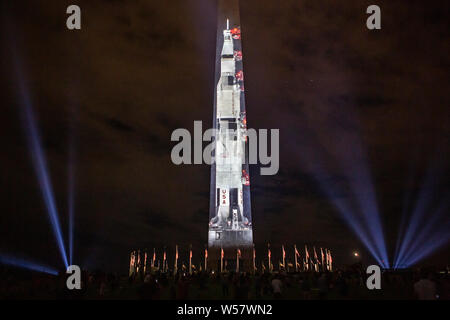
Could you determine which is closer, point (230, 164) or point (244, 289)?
point (244, 289)

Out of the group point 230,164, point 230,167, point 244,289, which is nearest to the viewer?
point 244,289

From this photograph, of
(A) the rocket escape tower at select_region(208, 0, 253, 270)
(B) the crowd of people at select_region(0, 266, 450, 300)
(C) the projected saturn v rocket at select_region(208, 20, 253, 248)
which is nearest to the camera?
(B) the crowd of people at select_region(0, 266, 450, 300)

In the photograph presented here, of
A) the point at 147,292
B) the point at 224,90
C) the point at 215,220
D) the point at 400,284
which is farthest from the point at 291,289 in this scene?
the point at 224,90

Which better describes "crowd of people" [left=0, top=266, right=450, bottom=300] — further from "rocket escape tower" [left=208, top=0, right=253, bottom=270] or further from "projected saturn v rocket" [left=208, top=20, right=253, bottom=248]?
"projected saturn v rocket" [left=208, top=20, right=253, bottom=248]

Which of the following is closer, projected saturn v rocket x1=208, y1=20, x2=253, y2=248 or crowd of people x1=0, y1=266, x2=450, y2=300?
crowd of people x1=0, y1=266, x2=450, y2=300

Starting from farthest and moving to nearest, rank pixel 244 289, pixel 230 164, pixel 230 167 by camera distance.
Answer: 1. pixel 230 164
2. pixel 230 167
3. pixel 244 289

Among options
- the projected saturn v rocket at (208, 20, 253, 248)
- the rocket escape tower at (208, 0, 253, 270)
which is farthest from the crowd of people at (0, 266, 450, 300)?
the projected saturn v rocket at (208, 20, 253, 248)

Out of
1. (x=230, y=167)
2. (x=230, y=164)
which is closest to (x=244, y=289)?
(x=230, y=167)

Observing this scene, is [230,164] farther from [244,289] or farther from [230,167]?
[244,289]
